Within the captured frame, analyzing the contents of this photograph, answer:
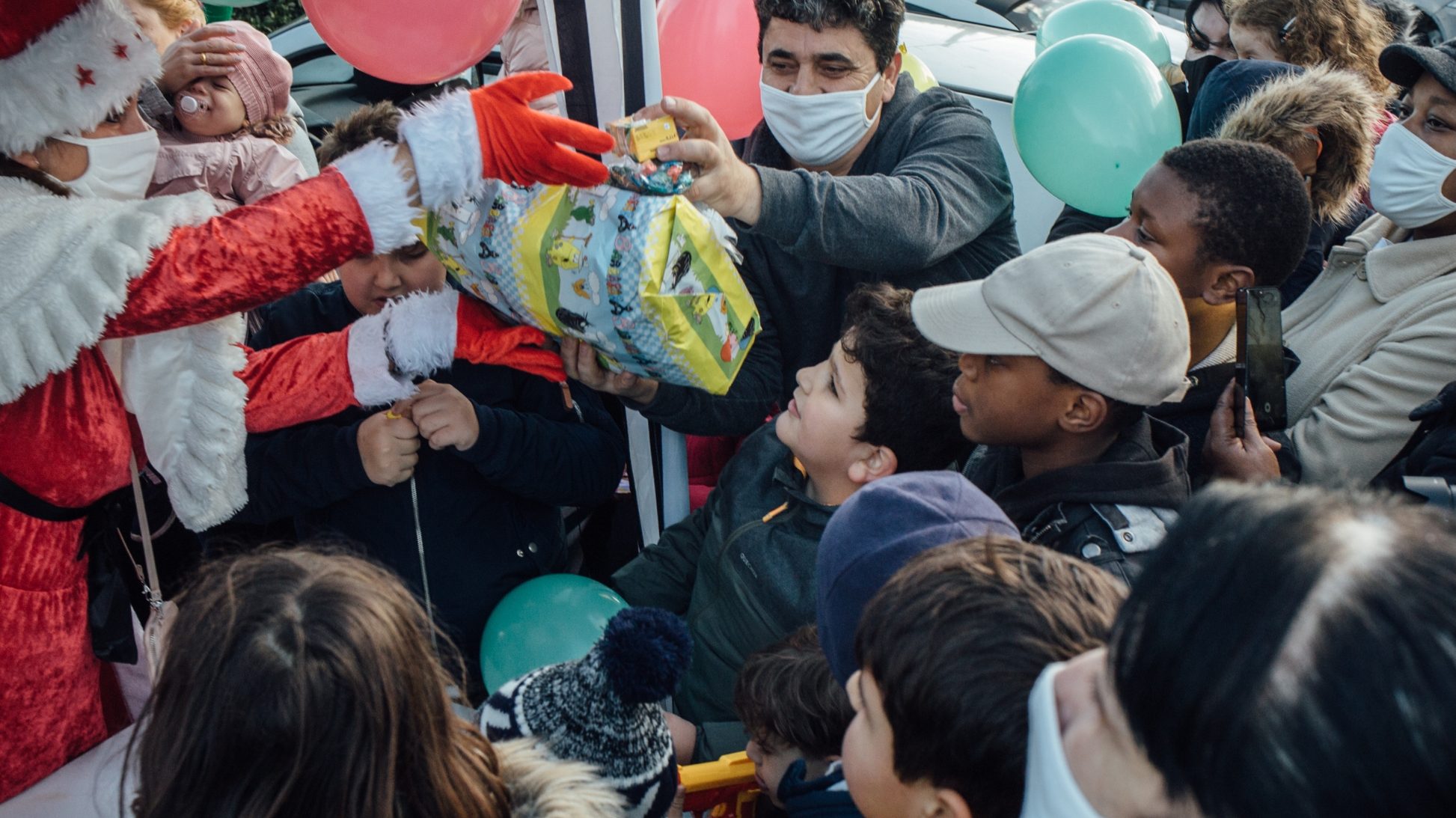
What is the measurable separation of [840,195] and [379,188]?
89cm

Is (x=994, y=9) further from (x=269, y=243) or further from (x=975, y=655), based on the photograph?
(x=975, y=655)

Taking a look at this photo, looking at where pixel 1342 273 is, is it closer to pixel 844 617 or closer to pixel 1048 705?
pixel 844 617

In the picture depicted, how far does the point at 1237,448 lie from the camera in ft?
6.05

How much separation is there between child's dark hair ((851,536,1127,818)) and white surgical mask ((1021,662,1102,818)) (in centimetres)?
17

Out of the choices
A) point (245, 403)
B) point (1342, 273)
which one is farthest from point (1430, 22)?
point (245, 403)

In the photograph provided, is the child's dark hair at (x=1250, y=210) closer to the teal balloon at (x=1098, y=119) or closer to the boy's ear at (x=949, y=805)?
the teal balloon at (x=1098, y=119)

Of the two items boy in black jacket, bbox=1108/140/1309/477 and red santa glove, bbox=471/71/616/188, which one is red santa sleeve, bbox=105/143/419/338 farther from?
boy in black jacket, bbox=1108/140/1309/477

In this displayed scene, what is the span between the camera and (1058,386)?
1.69 metres

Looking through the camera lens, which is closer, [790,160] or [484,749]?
[484,749]

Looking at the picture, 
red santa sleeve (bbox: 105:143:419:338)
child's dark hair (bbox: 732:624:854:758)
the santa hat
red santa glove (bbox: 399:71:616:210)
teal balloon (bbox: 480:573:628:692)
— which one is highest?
the santa hat

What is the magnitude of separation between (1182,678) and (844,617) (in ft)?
2.54

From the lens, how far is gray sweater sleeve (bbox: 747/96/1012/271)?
2.01 metres

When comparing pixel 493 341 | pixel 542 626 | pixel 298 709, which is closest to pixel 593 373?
pixel 493 341

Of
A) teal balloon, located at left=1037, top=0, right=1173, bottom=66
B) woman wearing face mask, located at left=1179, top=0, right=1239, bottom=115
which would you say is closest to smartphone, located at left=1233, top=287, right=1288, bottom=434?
woman wearing face mask, located at left=1179, top=0, right=1239, bottom=115
